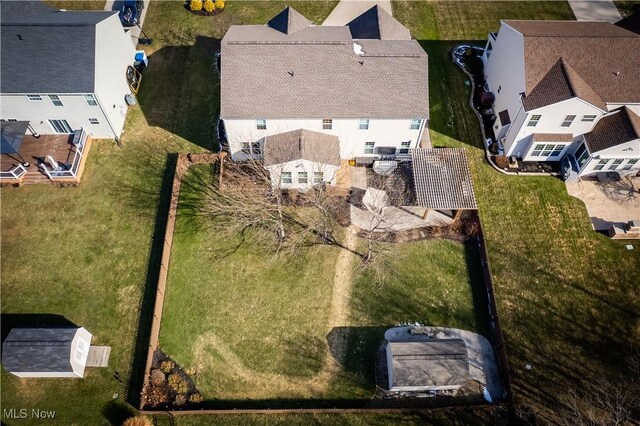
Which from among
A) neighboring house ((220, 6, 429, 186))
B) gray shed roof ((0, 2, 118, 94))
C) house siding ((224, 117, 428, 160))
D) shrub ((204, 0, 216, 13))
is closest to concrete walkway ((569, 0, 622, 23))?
neighboring house ((220, 6, 429, 186))

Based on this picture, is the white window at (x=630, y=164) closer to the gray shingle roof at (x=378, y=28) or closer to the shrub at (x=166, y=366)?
the gray shingle roof at (x=378, y=28)

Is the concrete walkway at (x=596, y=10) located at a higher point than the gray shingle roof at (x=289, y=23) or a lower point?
higher

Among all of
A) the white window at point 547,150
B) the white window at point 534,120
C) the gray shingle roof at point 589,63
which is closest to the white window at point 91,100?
the gray shingle roof at point 589,63

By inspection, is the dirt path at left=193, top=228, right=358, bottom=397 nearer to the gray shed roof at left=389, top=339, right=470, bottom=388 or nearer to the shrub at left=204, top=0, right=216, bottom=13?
the gray shed roof at left=389, top=339, right=470, bottom=388

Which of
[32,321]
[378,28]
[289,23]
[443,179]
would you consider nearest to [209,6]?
[289,23]

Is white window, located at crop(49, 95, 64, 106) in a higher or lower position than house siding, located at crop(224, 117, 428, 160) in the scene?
lower

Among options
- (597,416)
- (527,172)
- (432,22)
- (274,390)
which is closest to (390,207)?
(527,172)
